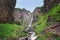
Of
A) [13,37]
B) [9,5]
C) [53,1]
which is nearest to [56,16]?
[13,37]

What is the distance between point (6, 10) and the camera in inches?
949

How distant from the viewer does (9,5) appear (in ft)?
82.6

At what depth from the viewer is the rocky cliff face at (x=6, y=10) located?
22928 millimetres

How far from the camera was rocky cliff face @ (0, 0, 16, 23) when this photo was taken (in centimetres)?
2293

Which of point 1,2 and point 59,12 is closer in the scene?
point 59,12

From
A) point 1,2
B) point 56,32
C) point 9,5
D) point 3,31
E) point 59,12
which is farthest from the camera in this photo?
point 9,5

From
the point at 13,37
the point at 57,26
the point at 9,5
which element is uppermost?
the point at 9,5

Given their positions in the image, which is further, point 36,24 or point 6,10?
point 36,24

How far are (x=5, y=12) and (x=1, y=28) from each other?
5653mm

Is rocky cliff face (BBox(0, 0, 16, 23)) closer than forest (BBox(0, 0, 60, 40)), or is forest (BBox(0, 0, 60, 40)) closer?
forest (BBox(0, 0, 60, 40))

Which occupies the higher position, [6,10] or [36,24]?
[6,10]

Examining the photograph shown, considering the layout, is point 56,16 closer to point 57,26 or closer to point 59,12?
point 59,12

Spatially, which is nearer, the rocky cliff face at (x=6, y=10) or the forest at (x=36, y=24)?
the forest at (x=36, y=24)

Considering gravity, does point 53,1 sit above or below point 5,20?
above
